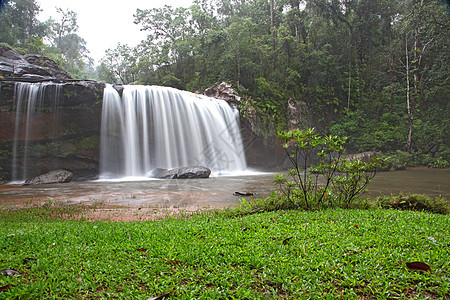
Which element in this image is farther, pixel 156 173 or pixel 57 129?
pixel 57 129

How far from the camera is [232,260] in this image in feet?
7.88

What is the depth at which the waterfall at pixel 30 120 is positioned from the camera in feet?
43.7

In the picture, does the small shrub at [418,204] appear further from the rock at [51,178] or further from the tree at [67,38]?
the tree at [67,38]

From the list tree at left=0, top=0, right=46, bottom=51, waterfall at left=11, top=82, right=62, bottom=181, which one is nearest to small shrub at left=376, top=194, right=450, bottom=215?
waterfall at left=11, top=82, right=62, bottom=181

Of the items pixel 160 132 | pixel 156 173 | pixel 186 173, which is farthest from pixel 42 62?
pixel 186 173

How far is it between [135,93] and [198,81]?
28.9 feet

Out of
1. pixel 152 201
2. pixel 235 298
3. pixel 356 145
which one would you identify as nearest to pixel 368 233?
pixel 235 298

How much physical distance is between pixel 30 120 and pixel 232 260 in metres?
15.6

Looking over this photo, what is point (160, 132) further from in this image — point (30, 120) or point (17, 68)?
point (17, 68)

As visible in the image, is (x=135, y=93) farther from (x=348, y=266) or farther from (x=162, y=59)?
(x=348, y=266)

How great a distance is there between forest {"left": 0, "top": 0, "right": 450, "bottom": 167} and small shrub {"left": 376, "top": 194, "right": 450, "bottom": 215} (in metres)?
14.8

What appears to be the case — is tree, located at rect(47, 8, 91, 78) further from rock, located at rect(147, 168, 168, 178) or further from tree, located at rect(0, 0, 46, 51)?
rock, located at rect(147, 168, 168, 178)

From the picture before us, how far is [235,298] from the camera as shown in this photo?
5.96 feet

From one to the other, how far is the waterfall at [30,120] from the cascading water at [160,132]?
105 inches
